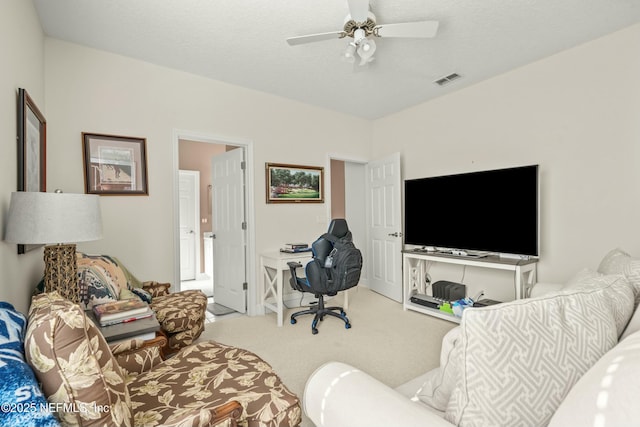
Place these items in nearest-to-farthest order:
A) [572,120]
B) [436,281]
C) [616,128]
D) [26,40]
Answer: [26,40], [616,128], [572,120], [436,281]

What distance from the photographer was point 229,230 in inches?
158

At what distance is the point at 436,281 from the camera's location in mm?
4078

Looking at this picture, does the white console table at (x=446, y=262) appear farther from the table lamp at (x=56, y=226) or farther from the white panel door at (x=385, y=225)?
the table lamp at (x=56, y=226)

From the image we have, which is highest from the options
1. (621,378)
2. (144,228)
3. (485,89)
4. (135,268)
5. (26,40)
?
(485,89)

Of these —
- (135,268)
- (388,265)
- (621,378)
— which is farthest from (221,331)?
(621,378)

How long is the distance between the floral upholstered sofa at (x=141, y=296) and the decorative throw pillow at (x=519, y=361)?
7.21 feet

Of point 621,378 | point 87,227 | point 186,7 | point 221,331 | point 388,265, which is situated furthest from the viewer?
point 388,265

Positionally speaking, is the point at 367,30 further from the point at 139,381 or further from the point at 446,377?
the point at 139,381

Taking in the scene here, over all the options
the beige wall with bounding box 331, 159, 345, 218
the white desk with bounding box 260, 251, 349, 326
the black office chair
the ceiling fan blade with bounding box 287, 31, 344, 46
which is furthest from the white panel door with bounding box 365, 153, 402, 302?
the ceiling fan blade with bounding box 287, 31, 344, 46

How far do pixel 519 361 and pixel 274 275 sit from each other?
3389 millimetres

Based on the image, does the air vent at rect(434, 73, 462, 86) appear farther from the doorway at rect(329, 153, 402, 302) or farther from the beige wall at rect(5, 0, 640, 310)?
the doorway at rect(329, 153, 402, 302)

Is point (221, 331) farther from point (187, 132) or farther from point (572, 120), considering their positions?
point (572, 120)

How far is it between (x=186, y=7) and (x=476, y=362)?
108 inches

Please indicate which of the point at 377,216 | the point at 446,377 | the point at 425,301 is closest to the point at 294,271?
the point at 425,301
